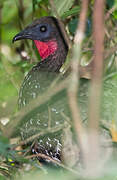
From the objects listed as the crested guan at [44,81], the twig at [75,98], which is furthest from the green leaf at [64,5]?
the twig at [75,98]

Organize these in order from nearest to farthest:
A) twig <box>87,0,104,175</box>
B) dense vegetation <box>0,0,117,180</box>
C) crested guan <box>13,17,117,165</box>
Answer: twig <box>87,0,104,175</box> < dense vegetation <box>0,0,117,180</box> < crested guan <box>13,17,117,165</box>

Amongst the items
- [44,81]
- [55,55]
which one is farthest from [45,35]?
[44,81]

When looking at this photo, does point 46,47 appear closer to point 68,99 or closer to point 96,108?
point 68,99

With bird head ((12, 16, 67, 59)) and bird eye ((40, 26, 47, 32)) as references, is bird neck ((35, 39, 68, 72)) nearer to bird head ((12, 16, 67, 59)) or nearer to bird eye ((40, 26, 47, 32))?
bird head ((12, 16, 67, 59))

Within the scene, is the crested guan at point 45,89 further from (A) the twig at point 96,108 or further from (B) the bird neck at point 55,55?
(A) the twig at point 96,108

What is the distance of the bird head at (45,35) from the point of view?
351cm

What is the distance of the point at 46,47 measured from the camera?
3588 mm

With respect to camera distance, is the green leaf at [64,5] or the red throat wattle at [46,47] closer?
the green leaf at [64,5]

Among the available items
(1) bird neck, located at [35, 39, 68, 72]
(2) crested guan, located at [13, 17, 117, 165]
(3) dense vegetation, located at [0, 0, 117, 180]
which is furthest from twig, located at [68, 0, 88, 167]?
(1) bird neck, located at [35, 39, 68, 72]

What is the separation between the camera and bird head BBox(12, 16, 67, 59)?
3.51 metres

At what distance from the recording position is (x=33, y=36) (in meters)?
3.55

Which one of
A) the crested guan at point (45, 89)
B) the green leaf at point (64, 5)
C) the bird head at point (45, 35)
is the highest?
the green leaf at point (64, 5)

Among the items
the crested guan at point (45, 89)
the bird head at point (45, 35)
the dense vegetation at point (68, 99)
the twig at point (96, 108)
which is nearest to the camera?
the twig at point (96, 108)

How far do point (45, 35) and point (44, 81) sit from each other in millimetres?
520
